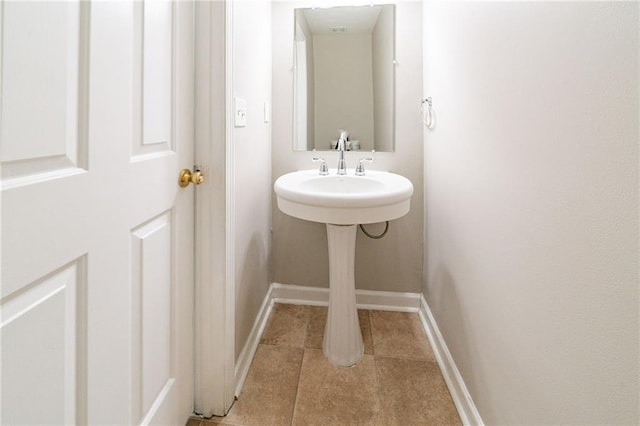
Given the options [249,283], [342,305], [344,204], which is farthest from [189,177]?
[342,305]

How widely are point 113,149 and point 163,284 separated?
429 mm

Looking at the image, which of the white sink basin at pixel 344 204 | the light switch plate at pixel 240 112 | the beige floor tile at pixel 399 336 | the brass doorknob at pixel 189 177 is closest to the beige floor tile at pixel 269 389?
the beige floor tile at pixel 399 336

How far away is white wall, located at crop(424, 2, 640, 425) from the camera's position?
0.55 metres

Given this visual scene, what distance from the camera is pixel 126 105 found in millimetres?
777

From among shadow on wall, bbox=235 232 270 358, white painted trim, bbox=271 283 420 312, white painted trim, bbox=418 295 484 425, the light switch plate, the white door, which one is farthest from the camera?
white painted trim, bbox=271 283 420 312

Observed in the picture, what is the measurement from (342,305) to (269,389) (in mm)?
458

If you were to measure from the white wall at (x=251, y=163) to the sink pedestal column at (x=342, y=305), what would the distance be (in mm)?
384

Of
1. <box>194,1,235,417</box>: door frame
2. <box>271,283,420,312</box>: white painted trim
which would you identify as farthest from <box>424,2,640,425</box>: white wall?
<box>194,1,235,417</box>: door frame

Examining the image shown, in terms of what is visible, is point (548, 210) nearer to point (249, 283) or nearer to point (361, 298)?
point (249, 283)

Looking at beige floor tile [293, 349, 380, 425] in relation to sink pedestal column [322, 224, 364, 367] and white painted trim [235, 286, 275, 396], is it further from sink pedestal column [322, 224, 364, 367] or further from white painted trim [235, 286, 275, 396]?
white painted trim [235, 286, 275, 396]

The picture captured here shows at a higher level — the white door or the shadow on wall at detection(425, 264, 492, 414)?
the white door

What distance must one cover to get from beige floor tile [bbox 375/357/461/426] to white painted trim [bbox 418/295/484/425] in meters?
0.03

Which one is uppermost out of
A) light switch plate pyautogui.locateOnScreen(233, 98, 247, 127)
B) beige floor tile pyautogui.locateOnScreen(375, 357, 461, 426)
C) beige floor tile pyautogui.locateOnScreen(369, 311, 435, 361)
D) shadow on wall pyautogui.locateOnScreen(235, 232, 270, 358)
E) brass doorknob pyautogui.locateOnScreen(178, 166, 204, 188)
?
light switch plate pyautogui.locateOnScreen(233, 98, 247, 127)

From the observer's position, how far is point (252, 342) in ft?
5.17
